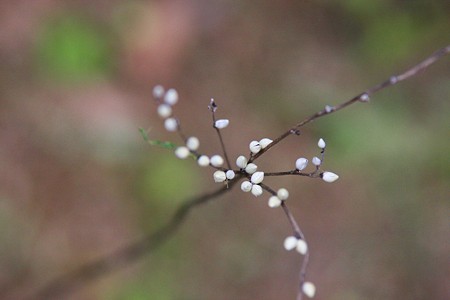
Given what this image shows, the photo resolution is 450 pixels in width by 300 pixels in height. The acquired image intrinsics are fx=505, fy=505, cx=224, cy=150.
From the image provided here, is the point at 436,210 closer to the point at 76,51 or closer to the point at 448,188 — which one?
the point at 448,188

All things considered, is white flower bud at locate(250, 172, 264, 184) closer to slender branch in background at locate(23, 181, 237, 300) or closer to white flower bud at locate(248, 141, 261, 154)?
white flower bud at locate(248, 141, 261, 154)

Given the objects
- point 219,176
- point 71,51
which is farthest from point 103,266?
point 219,176

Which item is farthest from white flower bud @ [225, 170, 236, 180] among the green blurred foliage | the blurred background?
the green blurred foliage

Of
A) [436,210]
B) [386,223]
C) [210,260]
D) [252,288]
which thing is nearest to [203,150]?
[210,260]

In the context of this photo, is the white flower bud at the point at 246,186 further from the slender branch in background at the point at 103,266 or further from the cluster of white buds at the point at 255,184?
the slender branch in background at the point at 103,266

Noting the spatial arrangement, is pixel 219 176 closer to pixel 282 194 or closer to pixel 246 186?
pixel 246 186

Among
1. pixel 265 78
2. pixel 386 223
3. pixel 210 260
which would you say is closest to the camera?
pixel 210 260

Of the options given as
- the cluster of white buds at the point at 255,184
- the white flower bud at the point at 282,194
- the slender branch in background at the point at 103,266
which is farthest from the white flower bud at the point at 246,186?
the slender branch in background at the point at 103,266
